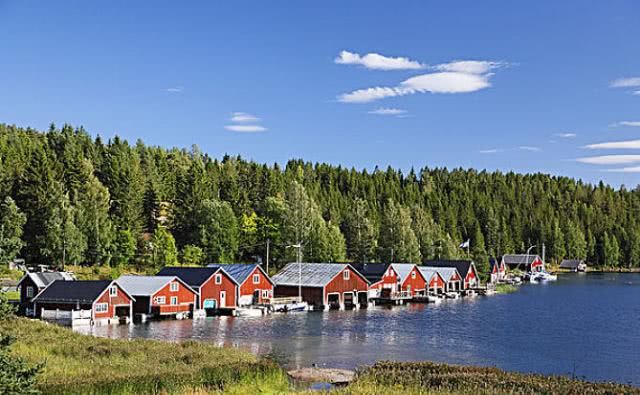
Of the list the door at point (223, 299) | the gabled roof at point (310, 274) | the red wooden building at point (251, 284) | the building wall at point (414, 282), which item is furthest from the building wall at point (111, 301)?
the building wall at point (414, 282)

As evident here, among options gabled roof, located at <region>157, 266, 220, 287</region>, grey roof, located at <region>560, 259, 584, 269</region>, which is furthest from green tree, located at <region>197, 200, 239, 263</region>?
grey roof, located at <region>560, 259, 584, 269</region>

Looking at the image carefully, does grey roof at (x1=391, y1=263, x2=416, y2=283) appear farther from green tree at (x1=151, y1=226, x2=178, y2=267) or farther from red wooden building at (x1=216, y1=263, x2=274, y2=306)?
green tree at (x1=151, y1=226, x2=178, y2=267)

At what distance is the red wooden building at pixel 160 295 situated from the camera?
5484 centimetres

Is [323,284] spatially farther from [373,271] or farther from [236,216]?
[236,216]

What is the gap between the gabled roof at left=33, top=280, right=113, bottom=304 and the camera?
5081 centimetres

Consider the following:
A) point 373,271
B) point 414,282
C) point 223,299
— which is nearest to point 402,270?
point 414,282

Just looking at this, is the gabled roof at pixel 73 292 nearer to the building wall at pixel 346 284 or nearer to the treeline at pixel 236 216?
the treeline at pixel 236 216

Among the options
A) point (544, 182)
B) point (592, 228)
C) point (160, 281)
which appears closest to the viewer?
point (160, 281)

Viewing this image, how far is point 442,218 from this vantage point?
13688 centimetres

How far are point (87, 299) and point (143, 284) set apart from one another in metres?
6.33

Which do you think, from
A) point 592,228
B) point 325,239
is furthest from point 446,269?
point 592,228

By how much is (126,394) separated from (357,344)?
→ 24.6 m

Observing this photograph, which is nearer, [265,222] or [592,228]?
[265,222]

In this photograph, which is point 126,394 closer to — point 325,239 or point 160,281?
point 160,281
